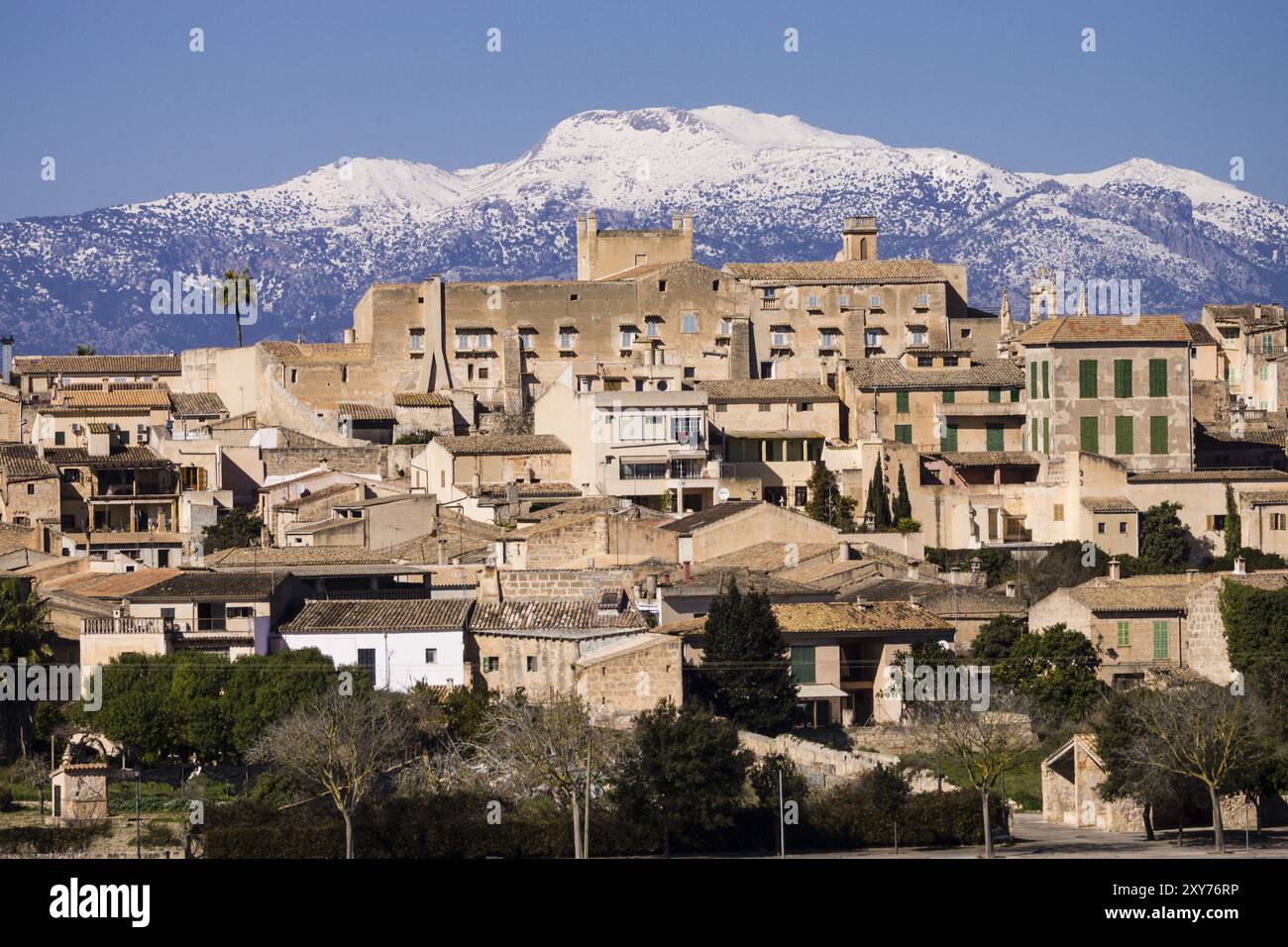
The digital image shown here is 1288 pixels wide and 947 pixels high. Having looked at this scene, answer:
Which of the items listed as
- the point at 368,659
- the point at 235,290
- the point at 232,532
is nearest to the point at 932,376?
the point at 232,532

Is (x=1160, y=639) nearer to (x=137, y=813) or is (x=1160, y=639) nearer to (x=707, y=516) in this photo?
(x=707, y=516)

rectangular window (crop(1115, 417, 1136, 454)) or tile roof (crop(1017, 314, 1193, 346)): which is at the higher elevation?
tile roof (crop(1017, 314, 1193, 346))

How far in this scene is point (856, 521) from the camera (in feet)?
165

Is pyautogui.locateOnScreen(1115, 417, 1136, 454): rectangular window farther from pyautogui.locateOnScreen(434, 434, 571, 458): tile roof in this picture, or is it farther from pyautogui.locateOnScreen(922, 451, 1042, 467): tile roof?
pyautogui.locateOnScreen(434, 434, 571, 458): tile roof

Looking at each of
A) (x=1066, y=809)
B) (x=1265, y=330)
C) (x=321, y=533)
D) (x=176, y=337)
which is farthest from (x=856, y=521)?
(x=176, y=337)

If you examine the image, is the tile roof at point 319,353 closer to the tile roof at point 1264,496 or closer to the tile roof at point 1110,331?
the tile roof at point 1110,331

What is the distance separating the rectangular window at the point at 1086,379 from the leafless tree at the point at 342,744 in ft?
87.7

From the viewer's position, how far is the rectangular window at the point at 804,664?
35.2 meters

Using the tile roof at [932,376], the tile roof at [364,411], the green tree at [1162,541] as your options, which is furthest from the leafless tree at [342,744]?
the tile roof at [364,411]

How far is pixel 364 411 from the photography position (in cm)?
6097

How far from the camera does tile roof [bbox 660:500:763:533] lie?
4441 centimetres

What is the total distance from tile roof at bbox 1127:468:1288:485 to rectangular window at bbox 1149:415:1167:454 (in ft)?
5.39

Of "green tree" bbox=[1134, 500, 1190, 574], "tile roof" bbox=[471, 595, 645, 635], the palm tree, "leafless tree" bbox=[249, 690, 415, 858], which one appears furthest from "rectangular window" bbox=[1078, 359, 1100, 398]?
the palm tree

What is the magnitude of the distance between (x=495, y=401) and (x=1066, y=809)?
35.7 m
